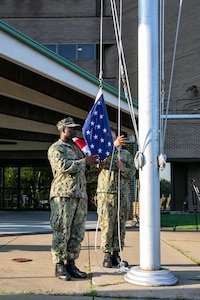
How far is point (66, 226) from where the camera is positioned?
5.69 metres

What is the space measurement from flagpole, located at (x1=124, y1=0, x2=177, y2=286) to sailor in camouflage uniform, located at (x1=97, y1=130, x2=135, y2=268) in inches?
31.0

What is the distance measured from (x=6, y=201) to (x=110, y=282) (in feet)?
62.1

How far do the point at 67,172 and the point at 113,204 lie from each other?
3.74ft

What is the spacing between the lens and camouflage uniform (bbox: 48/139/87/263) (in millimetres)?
5691

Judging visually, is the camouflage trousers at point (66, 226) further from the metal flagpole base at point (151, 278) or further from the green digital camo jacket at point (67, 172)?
the metal flagpole base at point (151, 278)

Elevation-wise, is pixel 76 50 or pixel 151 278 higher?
pixel 76 50

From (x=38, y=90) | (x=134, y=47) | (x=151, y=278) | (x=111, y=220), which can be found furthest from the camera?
(x=134, y=47)

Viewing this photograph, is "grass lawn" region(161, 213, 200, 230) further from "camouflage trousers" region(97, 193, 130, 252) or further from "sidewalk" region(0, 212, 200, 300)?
"camouflage trousers" region(97, 193, 130, 252)

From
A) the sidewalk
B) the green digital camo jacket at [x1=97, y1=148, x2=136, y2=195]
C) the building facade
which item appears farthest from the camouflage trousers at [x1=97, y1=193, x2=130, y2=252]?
the building facade

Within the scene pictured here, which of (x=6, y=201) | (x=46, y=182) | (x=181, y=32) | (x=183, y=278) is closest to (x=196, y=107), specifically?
(x=181, y=32)

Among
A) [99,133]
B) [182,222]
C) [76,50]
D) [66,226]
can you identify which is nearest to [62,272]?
[66,226]

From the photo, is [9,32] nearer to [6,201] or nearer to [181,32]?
[6,201]

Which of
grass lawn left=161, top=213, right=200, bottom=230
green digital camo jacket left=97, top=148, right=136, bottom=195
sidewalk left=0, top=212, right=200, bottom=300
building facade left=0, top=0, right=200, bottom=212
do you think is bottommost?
sidewalk left=0, top=212, right=200, bottom=300

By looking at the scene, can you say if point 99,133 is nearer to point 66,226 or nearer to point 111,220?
point 111,220
